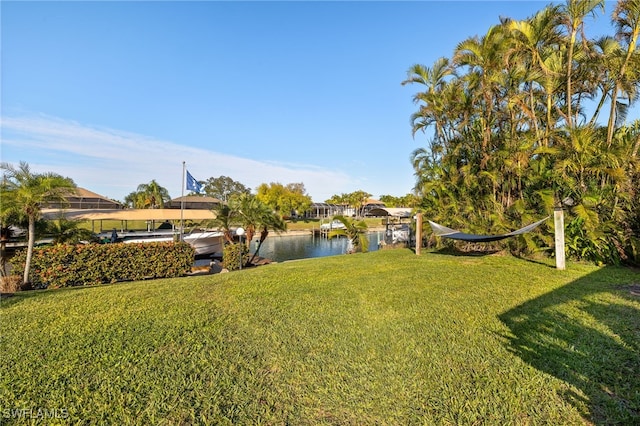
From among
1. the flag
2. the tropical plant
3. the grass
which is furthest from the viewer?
the flag

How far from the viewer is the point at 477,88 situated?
8.34 m

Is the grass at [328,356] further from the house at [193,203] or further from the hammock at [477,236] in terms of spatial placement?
the house at [193,203]

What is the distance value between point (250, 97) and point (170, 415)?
42.4 feet

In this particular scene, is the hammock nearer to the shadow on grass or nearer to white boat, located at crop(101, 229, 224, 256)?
the shadow on grass

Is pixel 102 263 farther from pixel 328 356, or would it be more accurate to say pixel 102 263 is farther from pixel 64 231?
pixel 328 356

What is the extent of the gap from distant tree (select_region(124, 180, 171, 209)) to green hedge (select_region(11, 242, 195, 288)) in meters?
30.6

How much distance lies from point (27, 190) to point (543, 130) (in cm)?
1157

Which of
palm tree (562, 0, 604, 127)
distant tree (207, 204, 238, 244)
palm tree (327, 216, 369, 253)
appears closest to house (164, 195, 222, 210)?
palm tree (327, 216, 369, 253)

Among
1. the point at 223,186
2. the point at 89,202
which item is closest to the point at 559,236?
the point at 89,202

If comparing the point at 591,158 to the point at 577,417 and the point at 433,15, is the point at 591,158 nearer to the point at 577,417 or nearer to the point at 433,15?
the point at 433,15

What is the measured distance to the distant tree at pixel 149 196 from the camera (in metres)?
35.1

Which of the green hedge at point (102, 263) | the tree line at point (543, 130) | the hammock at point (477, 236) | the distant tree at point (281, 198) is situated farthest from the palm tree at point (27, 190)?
→ the distant tree at point (281, 198)

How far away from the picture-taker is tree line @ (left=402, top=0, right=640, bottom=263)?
626 centimetres

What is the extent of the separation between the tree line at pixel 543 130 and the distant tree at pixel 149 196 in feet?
110
